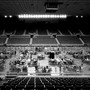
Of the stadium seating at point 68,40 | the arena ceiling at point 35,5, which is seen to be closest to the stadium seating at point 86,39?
the stadium seating at point 68,40

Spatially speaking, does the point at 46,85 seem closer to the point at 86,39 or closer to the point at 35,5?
the point at 35,5

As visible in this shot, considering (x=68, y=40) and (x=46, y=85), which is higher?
(x=68, y=40)

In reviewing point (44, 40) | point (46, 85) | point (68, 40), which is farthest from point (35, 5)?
point (46, 85)

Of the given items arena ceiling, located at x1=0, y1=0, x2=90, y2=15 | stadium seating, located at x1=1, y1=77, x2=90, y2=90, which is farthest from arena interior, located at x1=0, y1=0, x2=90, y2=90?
stadium seating, located at x1=1, y1=77, x2=90, y2=90

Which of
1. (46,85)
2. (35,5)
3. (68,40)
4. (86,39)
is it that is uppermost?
Answer: (35,5)

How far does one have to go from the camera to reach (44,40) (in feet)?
103

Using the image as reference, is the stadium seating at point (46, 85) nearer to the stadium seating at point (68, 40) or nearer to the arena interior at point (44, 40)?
the arena interior at point (44, 40)

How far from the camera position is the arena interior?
1783cm

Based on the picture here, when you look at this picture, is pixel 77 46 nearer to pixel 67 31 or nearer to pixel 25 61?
pixel 67 31

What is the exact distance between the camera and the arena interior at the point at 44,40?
17.8 meters

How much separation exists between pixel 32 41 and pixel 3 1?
37.7ft

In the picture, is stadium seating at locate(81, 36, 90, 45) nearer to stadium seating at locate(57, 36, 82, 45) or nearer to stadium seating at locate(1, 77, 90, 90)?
stadium seating at locate(57, 36, 82, 45)

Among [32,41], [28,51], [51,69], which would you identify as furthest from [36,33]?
[51,69]

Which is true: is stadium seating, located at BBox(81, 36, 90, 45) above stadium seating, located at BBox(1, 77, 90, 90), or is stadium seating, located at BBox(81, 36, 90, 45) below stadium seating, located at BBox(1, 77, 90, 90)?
above
